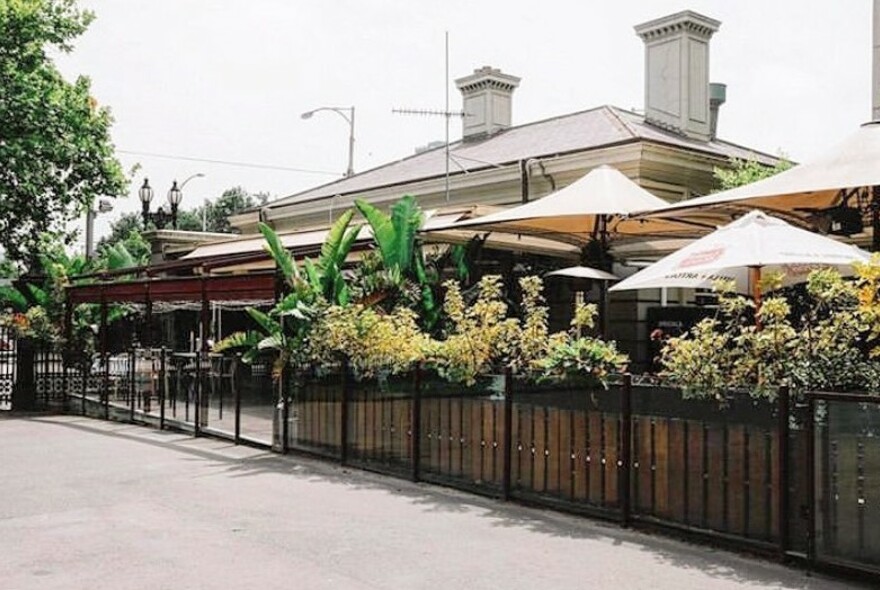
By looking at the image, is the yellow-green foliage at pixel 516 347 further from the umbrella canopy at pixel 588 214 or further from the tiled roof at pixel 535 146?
the tiled roof at pixel 535 146

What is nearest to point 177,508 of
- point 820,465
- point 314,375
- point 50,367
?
point 314,375

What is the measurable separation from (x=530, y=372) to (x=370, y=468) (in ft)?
9.50

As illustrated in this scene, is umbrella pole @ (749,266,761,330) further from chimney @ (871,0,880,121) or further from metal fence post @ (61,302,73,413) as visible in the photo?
metal fence post @ (61,302,73,413)

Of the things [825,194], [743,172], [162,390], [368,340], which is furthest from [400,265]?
[743,172]

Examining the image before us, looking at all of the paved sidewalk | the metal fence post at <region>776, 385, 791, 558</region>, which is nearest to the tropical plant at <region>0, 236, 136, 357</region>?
the paved sidewalk

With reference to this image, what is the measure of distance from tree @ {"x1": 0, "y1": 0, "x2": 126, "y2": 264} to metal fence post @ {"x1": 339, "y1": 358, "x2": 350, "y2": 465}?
501 inches

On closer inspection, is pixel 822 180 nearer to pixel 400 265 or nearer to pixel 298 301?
pixel 400 265

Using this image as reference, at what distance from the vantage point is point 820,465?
20.8 feet

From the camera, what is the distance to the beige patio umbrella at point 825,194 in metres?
8.91

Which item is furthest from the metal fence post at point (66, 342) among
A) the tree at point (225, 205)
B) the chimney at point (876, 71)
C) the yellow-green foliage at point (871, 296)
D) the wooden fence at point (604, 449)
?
the tree at point (225, 205)

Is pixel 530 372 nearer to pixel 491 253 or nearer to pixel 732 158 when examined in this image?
pixel 491 253

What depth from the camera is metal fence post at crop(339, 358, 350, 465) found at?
1125cm

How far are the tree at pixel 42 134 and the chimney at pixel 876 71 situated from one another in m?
16.5

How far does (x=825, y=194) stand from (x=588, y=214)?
2786mm
